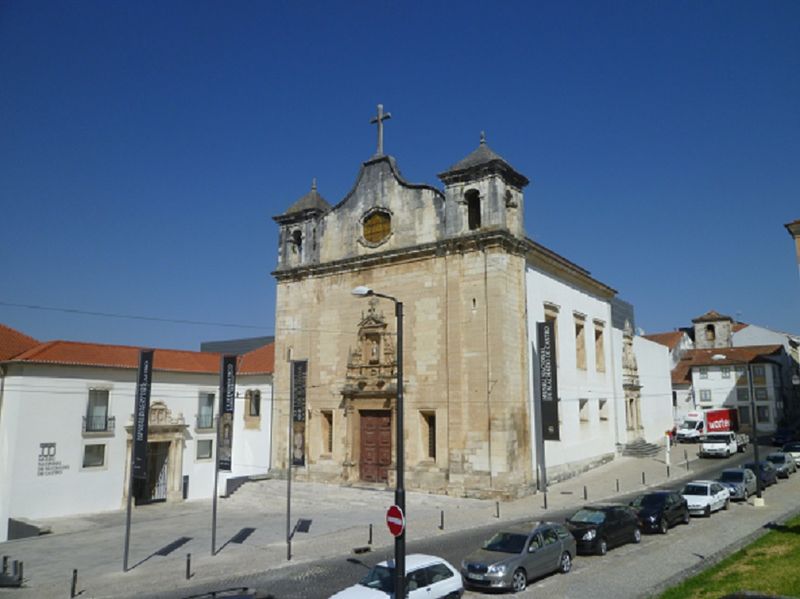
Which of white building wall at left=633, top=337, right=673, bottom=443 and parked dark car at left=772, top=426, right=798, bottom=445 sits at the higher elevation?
white building wall at left=633, top=337, right=673, bottom=443

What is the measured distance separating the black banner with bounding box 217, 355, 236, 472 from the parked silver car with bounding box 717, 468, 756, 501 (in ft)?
67.9

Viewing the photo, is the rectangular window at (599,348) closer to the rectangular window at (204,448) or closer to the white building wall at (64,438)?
the rectangular window at (204,448)

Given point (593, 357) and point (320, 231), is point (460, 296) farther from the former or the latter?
point (593, 357)

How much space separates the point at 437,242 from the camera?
30906mm

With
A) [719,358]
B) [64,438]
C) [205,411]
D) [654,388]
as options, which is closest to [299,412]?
[205,411]

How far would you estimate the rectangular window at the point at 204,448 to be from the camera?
3756cm

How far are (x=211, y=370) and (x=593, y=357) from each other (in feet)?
79.4

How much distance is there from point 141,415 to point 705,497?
21.0m

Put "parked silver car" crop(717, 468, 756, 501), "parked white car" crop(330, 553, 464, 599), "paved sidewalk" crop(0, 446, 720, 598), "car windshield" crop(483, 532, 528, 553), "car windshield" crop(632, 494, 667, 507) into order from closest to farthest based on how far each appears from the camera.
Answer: "parked white car" crop(330, 553, 464, 599) → "car windshield" crop(483, 532, 528, 553) → "paved sidewalk" crop(0, 446, 720, 598) → "car windshield" crop(632, 494, 667, 507) → "parked silver car" crop(717, 468, 756, 501)

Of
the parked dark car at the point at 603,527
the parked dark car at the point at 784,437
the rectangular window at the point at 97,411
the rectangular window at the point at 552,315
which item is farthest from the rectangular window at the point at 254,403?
the parked dark car at the point at 784,437

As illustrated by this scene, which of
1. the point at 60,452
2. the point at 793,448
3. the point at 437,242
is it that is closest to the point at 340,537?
the point at 437,242

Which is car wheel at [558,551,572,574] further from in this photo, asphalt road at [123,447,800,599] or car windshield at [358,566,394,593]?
car windshield at [358,566,394,593]

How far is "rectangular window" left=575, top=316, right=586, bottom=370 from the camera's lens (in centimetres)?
3774

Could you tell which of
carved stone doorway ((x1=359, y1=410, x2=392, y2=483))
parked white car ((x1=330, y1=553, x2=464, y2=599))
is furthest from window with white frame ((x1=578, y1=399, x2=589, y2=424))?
parked white car ((x1=330, y1=553, x2=464, y2=599))
